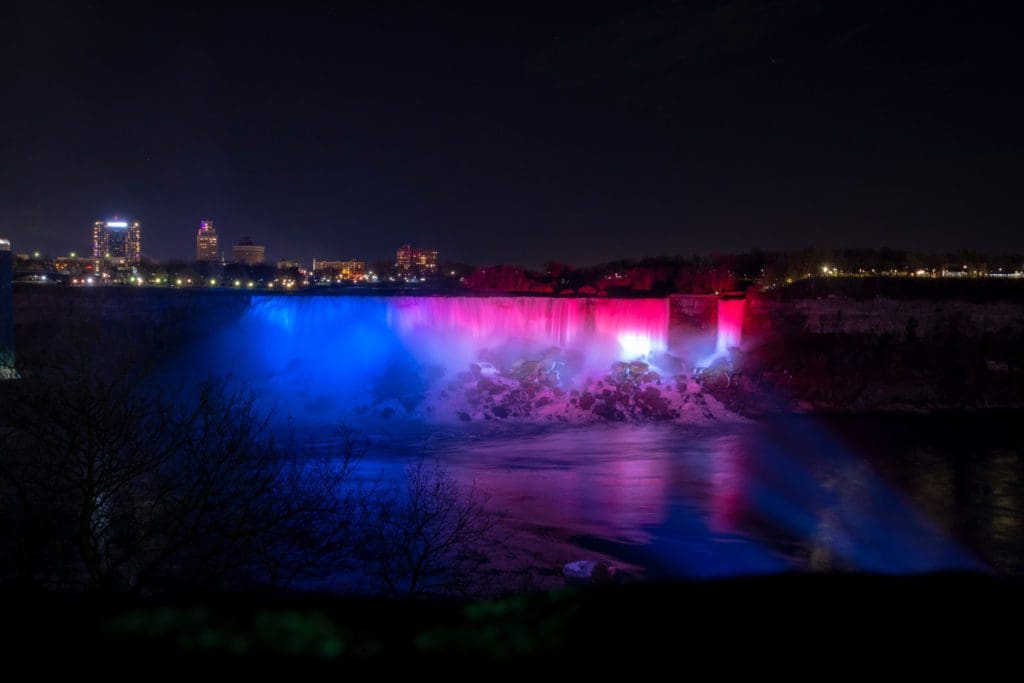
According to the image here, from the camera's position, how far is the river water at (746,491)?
36.8 ft

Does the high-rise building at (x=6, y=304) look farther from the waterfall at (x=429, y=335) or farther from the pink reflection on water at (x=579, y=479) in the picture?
the pink reflection on water at (x=579, y=479)

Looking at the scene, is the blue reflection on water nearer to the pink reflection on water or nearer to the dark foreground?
the pink reflection on water

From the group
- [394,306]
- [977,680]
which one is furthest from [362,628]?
[394,306]

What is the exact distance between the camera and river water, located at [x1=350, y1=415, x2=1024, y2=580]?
11211 millimetres

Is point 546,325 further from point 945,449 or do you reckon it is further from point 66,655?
point 66,655

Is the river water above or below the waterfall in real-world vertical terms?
below

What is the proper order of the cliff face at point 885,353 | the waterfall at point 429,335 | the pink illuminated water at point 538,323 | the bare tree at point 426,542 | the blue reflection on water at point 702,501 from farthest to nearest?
the pink illuminated water at point 538,323 → the waterfall at point 429,335 → the cliff face at point 885,353 → the blue reflection on water at point 702,501 → the bare tree at point 426,542

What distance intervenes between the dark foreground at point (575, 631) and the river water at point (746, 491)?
20.9ft

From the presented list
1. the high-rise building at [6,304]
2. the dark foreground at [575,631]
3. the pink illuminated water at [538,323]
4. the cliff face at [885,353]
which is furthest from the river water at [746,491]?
the high-rise building at [6,304]

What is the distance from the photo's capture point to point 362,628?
11.7 feet

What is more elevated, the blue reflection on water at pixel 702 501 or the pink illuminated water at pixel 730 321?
the pink illuminated water at pixel 730 321

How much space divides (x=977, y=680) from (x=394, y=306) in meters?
26.1

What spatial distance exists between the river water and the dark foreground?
6358 mm

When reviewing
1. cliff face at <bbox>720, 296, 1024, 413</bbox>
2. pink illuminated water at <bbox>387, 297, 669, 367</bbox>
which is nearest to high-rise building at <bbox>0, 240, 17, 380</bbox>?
pink illuminated water at <bbox>387, 297, 669, 367</bbox>
